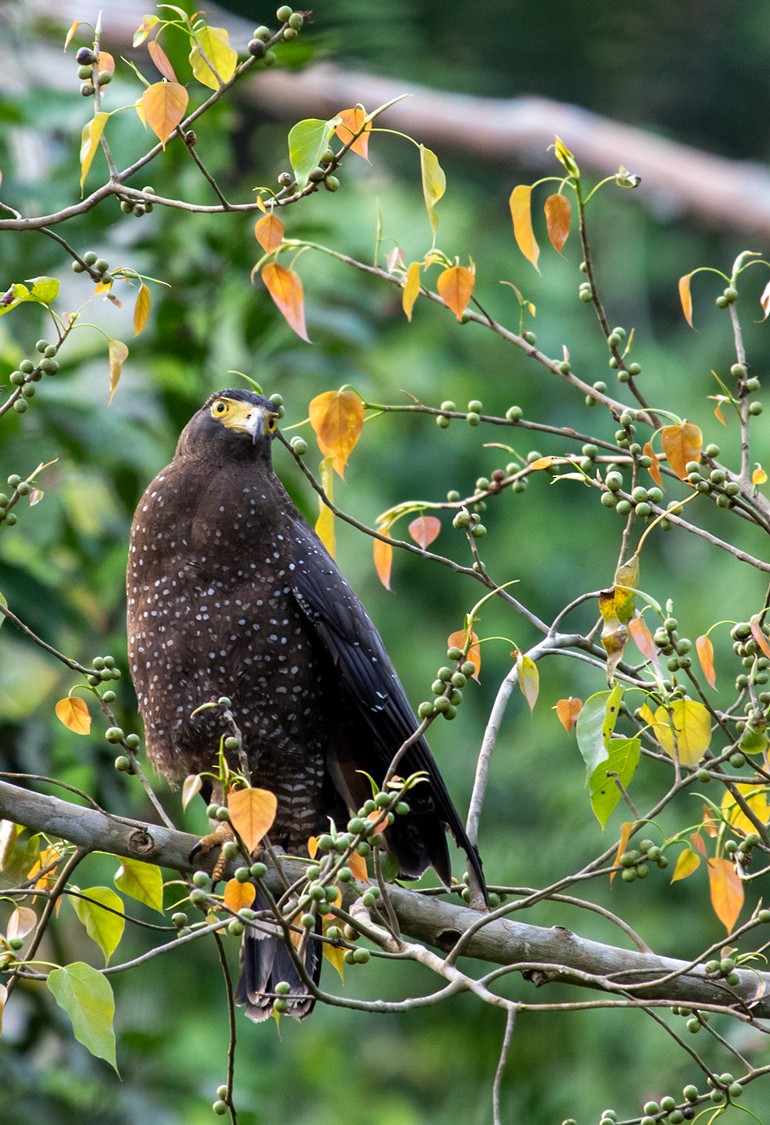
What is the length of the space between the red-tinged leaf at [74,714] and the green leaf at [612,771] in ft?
2.48

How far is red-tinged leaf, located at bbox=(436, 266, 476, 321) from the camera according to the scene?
205cm

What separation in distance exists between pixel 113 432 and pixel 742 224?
3.59 metres

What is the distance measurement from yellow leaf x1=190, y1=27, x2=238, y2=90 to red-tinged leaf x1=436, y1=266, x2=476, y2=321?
411mm

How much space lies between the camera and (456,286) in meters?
2.07

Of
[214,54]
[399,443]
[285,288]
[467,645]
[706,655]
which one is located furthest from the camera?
[399,443]

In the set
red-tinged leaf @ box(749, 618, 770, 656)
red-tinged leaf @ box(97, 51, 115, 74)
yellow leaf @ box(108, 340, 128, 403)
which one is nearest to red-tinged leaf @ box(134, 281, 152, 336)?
yellow leaf @ box(108, 340, 128, 403)

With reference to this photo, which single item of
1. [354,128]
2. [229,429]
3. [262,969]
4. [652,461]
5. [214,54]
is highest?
[214,54]

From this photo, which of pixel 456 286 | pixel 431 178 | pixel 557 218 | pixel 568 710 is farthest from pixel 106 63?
pixel 568 710

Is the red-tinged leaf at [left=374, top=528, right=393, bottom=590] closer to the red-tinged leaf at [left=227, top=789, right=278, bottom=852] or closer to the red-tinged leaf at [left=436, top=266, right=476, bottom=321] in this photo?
the red-tinged leaf at [left=436, top=266, right=476, bottom=321]

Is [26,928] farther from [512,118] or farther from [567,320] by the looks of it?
[567,320]

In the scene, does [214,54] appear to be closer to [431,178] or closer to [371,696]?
[431,178]

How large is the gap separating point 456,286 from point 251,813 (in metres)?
0.84

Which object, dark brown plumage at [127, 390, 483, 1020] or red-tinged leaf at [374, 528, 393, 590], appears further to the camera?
dark brown plumage at [127, 390, 483, 1020]

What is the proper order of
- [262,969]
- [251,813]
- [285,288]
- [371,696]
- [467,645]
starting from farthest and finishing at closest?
[262,969] < [371,696] < [285,288] < [467,645] < [251,813]
